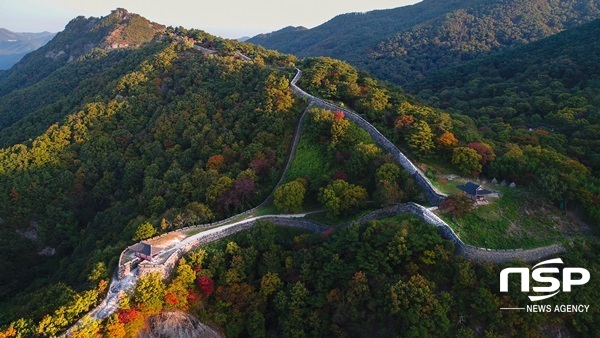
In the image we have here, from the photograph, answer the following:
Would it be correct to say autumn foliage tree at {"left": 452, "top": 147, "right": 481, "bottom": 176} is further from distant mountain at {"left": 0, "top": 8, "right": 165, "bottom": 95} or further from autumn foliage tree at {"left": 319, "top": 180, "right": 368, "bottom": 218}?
distant mountain at {"left": 0, "top": 8, "right": 165, "bottom": 95}

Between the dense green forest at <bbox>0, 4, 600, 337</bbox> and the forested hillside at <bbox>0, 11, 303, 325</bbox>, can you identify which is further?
the forested hillside at <bbox>0, 11, 303, 325</bbox>

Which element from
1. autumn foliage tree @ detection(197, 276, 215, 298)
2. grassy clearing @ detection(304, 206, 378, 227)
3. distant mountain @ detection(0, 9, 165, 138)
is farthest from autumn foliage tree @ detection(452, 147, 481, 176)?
distant mountain @ detection(0, 9, 165, 138)

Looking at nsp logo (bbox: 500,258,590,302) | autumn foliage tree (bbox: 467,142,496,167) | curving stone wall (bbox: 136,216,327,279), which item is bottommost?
nsp logo (bbox: 500,258,590,302)

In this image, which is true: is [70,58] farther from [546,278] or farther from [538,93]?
[546,278]

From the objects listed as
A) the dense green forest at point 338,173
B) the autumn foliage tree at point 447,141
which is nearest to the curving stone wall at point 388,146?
the dense green forest at point 338,173

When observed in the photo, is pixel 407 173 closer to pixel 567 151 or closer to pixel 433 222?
pixel 433 222
